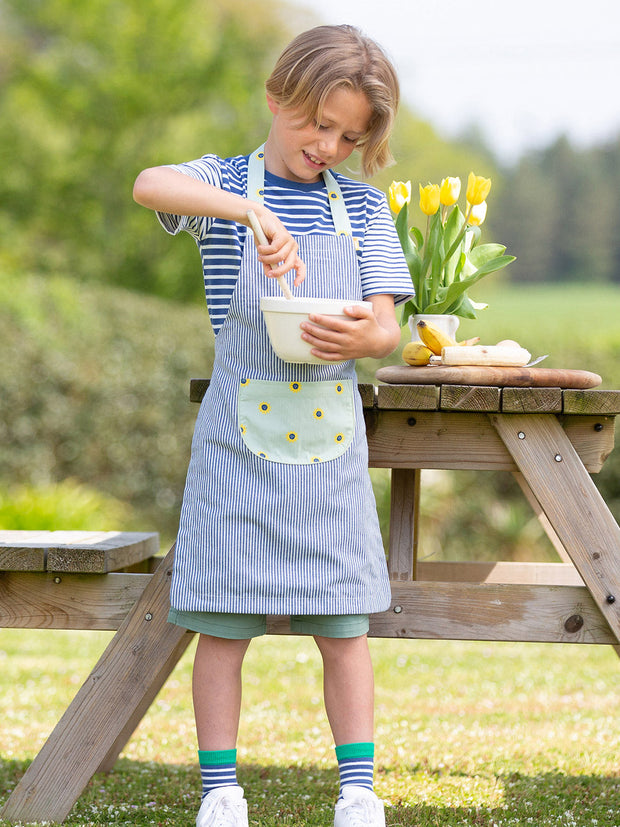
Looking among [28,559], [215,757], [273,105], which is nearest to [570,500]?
[215,757]

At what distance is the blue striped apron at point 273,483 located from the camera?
1778mm

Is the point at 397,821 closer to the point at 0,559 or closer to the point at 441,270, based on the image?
the point at 0,559

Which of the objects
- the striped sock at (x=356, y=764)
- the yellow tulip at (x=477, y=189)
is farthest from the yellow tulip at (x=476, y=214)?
the striped sock at (x=356, y=764)

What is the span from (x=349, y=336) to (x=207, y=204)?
34cm

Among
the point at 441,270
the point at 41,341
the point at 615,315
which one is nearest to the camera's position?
the point at 441,270

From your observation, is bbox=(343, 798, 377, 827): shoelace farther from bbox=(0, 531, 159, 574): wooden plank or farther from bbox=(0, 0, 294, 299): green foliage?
bbox=(0, 0, 294, 299): green foliage

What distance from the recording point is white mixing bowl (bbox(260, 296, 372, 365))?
66.1 inches

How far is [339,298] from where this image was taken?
6.10 feet

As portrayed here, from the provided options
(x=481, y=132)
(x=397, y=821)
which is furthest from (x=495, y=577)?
(x=481, y=132)

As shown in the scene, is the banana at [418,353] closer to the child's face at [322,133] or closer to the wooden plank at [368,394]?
the wooden plank at [368,394]

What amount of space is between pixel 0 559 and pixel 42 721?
124 cm

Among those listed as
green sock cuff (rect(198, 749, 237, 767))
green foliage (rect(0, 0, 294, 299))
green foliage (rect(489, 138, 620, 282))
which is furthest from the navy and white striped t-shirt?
green foliage (rect(489, 138, 620, 282))

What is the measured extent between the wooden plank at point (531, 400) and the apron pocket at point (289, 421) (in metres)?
0.37

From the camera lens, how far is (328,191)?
6.40 ft
